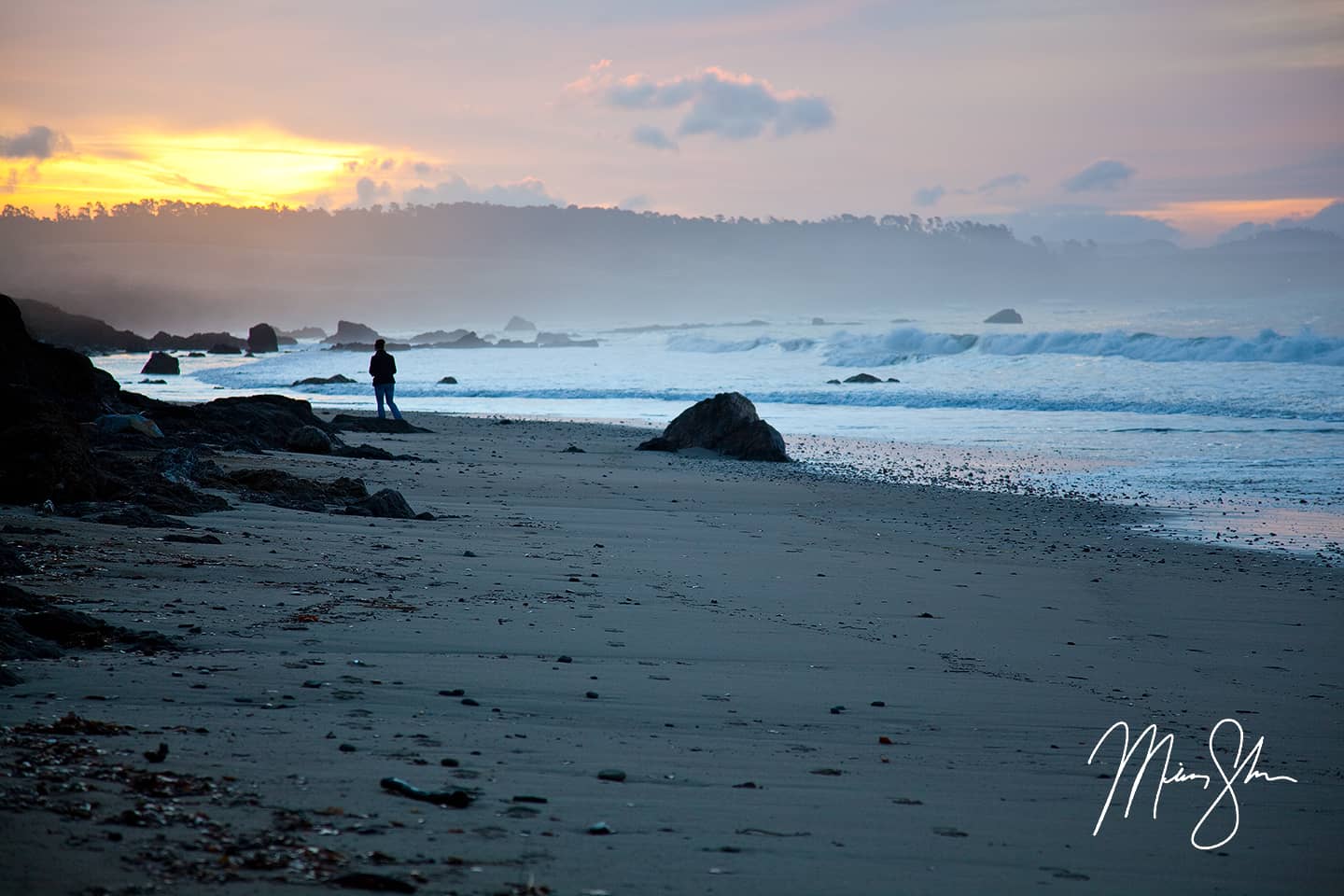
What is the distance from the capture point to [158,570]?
555cm

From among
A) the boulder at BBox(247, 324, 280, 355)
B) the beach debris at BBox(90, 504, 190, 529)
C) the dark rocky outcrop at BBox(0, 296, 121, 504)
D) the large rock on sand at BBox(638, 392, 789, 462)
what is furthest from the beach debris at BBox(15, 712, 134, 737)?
the boulder at BBox(247, 324, 280, 355)

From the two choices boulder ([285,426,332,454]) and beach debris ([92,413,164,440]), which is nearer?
beach debris ([92,413,164,440])

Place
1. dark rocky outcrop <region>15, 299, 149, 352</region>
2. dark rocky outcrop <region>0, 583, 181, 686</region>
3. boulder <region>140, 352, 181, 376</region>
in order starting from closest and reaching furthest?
dark rocky outcrop <region>0, 583, 181, 686</region>
boulder <region>140, 352, 181, 376</region>
dark rocky outcrop <region>15, 299, 149, 352</region>

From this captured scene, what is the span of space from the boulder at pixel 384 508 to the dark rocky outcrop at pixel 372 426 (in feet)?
27.9

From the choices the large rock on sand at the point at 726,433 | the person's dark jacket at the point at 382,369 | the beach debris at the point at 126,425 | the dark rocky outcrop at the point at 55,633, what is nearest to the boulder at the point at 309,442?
the beach debris at the point at 126,425

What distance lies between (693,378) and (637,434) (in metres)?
15.6

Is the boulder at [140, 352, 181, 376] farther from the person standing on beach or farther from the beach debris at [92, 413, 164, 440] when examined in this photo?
the beach debris at [92, 413, 164, 440]

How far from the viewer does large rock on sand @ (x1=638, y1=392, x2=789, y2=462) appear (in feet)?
49.3

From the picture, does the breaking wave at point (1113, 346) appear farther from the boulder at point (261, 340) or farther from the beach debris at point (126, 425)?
the boulder at point (261, 340)

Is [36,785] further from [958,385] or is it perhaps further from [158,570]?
[958,385]

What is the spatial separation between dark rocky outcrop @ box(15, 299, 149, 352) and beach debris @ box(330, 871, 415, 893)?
2871 inches

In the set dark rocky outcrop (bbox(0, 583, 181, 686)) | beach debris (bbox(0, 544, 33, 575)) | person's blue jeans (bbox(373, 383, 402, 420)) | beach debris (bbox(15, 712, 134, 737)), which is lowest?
beach debris (bbox(15, 712, 134, 737))

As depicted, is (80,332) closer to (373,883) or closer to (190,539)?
(190,539)
